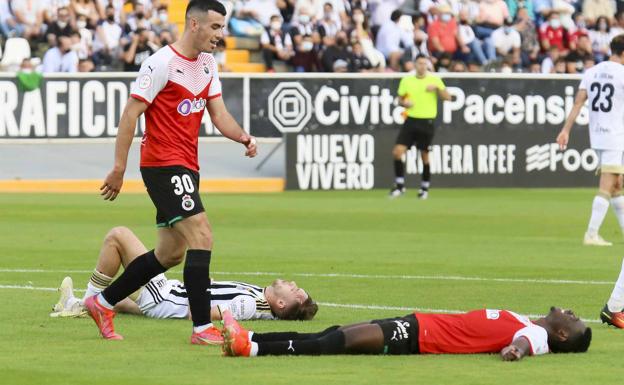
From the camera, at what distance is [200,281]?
10.2 metres

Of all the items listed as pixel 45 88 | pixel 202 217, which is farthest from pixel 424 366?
pixel 45 88

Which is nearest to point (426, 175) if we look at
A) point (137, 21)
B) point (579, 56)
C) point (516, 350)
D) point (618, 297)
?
point (137, 21)

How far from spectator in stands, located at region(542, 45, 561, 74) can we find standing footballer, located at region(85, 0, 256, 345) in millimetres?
26486

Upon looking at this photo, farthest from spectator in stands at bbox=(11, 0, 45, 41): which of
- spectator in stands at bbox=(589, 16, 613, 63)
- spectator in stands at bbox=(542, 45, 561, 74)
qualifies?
spectator in stands at bbox=(589, 16, 613, 63)

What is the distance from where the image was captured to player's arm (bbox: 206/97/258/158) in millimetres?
10812

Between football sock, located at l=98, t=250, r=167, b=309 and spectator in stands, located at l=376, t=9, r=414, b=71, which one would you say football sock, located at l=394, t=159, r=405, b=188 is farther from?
football sock, located at l=98, t=250, r=167, b=309

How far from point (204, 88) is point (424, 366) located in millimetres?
2502

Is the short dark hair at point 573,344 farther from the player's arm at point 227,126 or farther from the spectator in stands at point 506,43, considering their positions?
the spectator in stands at point 506,43

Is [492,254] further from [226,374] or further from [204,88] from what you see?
[226,374]

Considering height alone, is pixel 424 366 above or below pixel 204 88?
below

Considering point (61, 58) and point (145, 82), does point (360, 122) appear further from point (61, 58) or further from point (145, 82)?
point (145, 82)

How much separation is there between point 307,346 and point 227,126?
204 centimetres

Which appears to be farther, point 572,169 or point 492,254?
point 572,169

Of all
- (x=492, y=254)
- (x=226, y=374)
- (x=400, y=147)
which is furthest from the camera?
(x=400, y=147)
